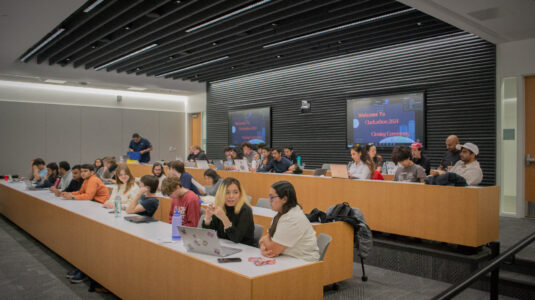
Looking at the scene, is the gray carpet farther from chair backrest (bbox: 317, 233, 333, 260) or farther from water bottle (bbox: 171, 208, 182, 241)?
water bottle (bbox: 171, 208, 182, 241)

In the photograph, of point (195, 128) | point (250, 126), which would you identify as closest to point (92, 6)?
point (250, 126)

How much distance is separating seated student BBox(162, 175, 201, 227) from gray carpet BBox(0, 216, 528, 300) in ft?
3.47

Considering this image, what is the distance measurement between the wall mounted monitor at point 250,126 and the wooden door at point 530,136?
6495 millimetres

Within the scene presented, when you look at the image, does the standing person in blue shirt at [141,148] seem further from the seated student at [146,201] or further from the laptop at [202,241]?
the laptop at [202,241]

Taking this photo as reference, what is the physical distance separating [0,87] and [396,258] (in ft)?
42.6

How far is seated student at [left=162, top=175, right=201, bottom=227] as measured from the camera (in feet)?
12.9

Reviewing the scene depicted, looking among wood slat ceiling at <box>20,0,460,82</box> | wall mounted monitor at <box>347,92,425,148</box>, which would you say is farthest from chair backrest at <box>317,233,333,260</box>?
wall mounted monitor at <box>347,92,425,148</box>

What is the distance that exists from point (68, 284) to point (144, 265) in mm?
1691

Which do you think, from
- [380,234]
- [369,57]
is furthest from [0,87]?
[380,234]

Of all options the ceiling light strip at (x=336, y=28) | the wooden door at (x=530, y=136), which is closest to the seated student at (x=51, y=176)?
the ceiling light strip at (x=336, y=28)

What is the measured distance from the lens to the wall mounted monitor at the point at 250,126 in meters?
11.7

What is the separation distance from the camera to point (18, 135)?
41.7 feet

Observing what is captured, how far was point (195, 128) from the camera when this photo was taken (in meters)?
15.9

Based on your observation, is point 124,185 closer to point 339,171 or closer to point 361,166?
point 339,171
